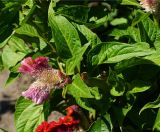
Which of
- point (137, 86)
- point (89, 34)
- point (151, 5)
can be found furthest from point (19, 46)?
point (151, 5)

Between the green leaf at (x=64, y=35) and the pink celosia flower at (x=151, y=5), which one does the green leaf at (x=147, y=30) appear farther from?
the green leaf at (x=64, y=35)

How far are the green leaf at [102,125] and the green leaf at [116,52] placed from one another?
1.16ft

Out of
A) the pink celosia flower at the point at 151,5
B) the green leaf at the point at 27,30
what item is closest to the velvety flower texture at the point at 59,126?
the green leaf at the point at 27,30

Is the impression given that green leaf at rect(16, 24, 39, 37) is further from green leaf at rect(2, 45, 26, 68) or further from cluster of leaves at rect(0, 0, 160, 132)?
green leaf at rect(2, 45, 26, 68)

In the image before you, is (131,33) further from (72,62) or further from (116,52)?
(72,62)

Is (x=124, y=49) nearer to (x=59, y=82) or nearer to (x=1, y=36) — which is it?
(x=59, y=82)

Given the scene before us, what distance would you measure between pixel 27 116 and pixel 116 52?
0.81 metres

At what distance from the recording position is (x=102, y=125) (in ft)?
7.80

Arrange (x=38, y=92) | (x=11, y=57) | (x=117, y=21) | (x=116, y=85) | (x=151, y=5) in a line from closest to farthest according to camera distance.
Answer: (x=38, y=92), (x=151, y=5), (x=116, y=85), (x=11, y=57), (x=117, y=21)

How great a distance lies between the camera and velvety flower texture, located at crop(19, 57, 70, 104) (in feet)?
6.77

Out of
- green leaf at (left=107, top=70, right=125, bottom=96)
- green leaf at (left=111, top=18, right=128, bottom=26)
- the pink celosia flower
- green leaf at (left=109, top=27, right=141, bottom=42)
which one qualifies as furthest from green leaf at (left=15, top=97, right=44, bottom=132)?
green leaf at (left=111, top=18, right=128, bottom=26)

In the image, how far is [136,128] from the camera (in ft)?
8.91

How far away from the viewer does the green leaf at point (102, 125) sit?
7.72 ft

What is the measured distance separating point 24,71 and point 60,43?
26 cm
